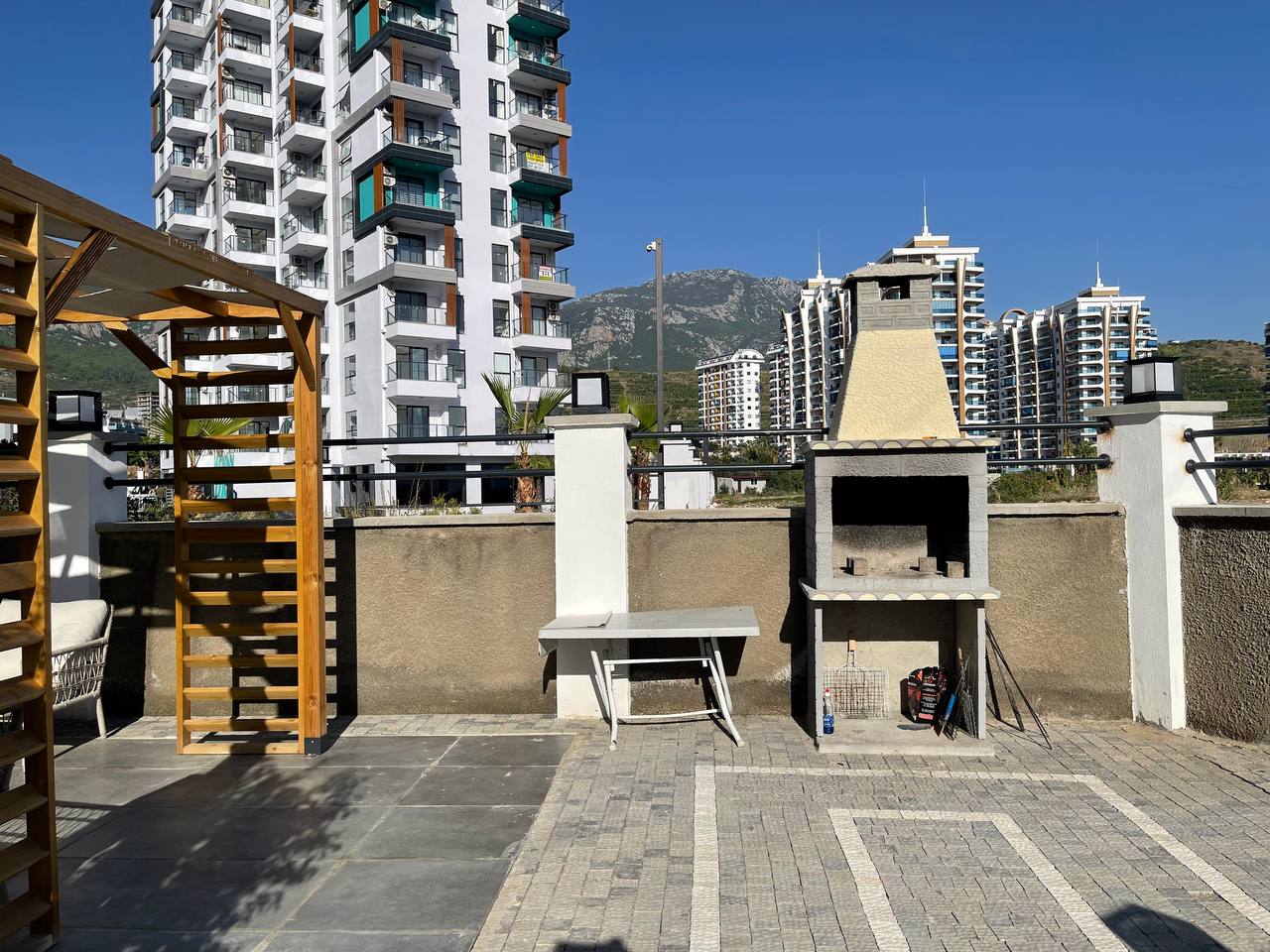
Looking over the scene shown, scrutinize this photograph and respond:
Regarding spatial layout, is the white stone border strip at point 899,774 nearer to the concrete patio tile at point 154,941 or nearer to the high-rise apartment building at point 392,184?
the concrete patio tile at point 154,941

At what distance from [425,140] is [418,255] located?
4829mm

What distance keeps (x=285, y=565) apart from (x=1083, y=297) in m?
106

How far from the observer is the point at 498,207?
38719 mm

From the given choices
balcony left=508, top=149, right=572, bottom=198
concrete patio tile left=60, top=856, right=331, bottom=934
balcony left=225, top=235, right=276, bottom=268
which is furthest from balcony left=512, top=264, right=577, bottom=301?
concrete patio tile left=60, top=856, right=331, bottom=934

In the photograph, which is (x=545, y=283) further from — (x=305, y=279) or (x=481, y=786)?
(x=481, y=786)

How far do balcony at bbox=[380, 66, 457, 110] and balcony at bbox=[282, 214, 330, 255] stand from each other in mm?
6743

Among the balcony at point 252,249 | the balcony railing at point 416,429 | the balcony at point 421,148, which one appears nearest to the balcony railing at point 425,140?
the balcony at point 421,148

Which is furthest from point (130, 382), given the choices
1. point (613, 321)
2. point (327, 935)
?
point (613, 321)

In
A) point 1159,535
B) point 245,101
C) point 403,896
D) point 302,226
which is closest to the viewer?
point 403,896

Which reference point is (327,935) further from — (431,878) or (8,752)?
(8,752)

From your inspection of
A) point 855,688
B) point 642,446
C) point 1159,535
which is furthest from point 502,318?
point 1159,535

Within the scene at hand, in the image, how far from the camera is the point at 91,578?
714 centimetres

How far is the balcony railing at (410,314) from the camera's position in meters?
34.1

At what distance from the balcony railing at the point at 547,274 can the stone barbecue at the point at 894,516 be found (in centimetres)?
3417
